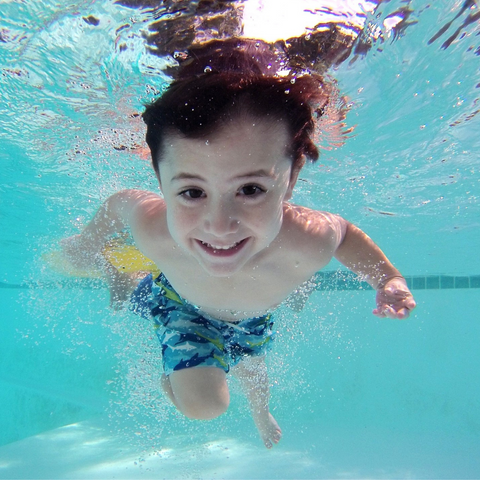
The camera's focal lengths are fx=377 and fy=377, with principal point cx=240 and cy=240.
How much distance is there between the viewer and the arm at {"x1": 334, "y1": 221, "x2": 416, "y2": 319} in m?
2.95

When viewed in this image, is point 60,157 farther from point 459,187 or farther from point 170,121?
point 459,187

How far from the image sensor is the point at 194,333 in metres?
3.64

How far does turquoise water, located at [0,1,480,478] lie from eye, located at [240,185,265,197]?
243 cm

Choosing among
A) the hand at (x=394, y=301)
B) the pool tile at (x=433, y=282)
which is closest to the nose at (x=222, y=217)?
the hand at (x=394, y=301)

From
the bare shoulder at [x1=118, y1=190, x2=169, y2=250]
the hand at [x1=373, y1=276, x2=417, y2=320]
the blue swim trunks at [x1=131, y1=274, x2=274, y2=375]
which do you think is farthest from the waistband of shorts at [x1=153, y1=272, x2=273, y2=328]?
the hand at [x1=373, y1=276, x2=417, y2=320]

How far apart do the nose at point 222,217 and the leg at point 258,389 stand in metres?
2.67

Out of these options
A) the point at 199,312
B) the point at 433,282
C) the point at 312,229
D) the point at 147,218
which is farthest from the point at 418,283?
the point at 147,218

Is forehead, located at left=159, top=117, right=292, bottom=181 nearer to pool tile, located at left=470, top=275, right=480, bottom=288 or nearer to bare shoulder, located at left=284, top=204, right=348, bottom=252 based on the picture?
bare shoulder, located at left=284, top=204, right=348, bottom=252

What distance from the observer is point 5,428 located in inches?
441

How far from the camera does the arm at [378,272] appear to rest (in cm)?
295

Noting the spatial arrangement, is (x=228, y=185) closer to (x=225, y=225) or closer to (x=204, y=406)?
(x=225, y=225)

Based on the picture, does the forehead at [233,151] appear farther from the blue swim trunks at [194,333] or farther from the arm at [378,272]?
the blue swim trunks at [194,333]

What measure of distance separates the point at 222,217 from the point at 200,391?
1645 mm

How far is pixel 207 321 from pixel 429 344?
130 ft
